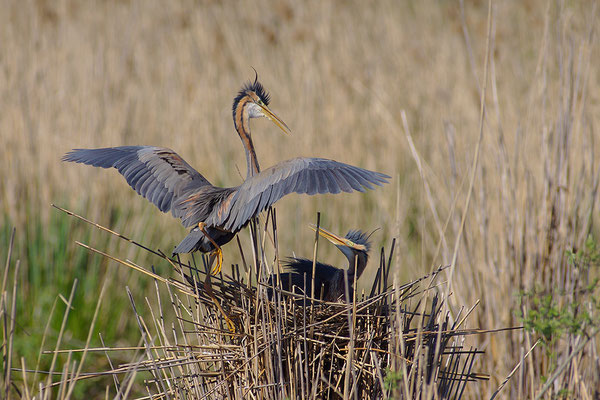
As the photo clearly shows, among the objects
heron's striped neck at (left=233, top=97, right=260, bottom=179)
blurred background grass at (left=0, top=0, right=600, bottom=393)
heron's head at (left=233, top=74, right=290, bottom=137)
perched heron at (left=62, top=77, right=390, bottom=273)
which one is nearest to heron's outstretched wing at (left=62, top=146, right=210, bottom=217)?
perched heron at (left=62, top=77, right=390, bottom=273)

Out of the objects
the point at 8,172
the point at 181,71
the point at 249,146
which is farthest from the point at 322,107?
the point at 249,146

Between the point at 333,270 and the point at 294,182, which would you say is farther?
the point at 333,270

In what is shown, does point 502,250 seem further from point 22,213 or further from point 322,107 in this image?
point 322,107

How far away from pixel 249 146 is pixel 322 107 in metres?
4.71

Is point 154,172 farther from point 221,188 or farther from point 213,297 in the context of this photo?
point 213,297

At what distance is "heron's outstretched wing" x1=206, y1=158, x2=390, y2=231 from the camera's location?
8.05 feet

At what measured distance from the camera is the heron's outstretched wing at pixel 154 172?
303 cm

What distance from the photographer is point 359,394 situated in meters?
2.61

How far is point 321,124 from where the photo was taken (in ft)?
24.4

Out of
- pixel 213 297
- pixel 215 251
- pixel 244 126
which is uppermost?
pixel 244 126

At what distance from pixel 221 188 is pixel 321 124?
181 inches

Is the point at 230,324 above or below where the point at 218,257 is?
below

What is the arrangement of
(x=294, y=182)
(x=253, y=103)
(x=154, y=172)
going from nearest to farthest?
(x=294, y=182), (x=154, y=172), (x=253, y=103)

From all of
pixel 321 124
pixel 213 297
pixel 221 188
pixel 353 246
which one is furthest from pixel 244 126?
pixel 321 124
